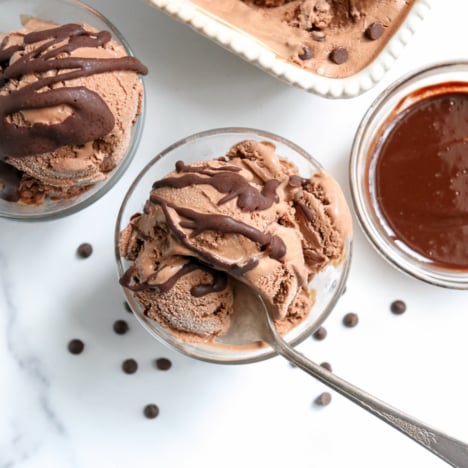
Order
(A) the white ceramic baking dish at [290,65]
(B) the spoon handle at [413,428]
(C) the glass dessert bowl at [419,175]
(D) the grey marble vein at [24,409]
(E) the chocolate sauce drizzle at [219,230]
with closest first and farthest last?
1. (E) the chocolate sauce drizzle at [219,230]
2. (B) the spoon handle at [413,428]
3. (A) the white ceramic baking dish at [290,65]
4. (C) the glass dessert bowl at [419,175]
5. (D) the grey marble vein at [24,409]

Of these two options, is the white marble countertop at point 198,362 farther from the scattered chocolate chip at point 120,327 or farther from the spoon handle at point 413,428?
the spoon handle at point 413,428

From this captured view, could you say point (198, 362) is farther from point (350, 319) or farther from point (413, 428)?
point (413, 428)

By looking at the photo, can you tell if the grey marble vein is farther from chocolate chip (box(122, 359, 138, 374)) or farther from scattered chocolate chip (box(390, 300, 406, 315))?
scattered chocolate chip (box(390, 300, 406, 315))

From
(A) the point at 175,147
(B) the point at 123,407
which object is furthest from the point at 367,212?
(B) the point at 123,407

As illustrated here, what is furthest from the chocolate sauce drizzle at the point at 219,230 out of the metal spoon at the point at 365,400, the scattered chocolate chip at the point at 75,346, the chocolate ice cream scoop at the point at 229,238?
the scattered chocolate chip at the point at 75,346

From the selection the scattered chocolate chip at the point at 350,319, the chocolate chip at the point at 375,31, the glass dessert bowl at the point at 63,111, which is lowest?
the scattered chocolate chip at the point at 350,319

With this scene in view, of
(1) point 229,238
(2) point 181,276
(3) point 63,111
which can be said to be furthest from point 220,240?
(3) point 63,111
